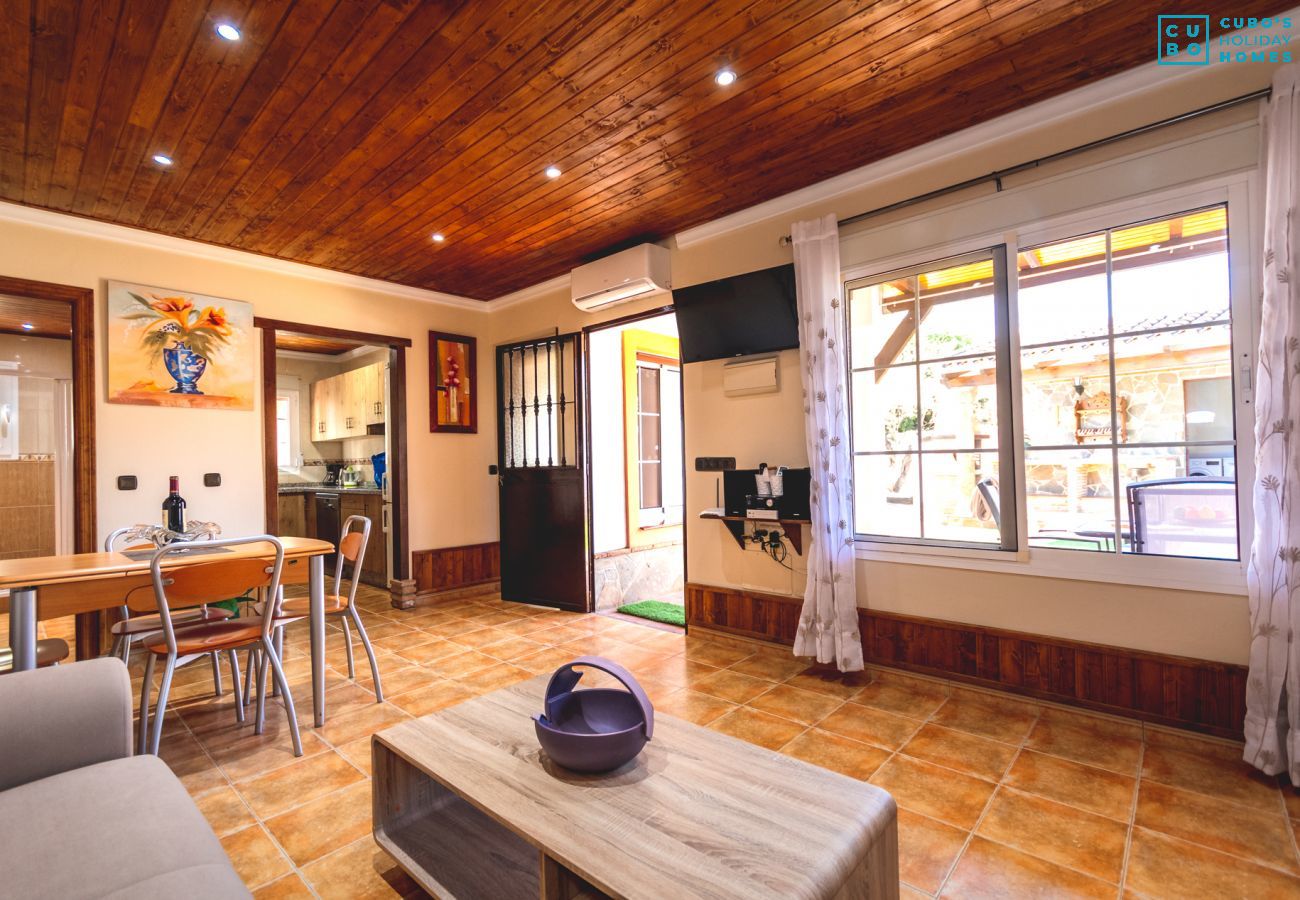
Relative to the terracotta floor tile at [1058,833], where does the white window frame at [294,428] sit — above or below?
above

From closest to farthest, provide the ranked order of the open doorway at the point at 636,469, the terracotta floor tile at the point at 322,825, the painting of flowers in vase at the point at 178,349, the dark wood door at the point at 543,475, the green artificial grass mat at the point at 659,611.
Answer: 1. the terracotta floor tile at the point at 322,825
2. the painting of flowers in vase at the point at 178,349
3. the green artificial grass mat at the point at 659,611
4. the dark wood door at the point at 543,475
5. the open doorway at the point at 636,469

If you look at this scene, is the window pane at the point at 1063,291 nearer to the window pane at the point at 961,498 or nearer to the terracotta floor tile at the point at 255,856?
the window pane at the point at 961,498

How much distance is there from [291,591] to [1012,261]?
642 centimetres

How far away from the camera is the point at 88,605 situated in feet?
7.20

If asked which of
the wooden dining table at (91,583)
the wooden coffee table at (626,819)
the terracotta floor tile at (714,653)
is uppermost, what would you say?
the wooden dining table at (91,583)

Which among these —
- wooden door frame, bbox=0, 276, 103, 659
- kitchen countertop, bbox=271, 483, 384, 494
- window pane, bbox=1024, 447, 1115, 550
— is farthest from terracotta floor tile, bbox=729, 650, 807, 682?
kitchen countertop, bbox=271, 483, 384, 494

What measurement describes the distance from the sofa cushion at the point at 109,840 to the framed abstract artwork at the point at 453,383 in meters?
3.94

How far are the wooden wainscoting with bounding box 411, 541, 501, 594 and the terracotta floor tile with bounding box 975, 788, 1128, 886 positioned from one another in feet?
14.2

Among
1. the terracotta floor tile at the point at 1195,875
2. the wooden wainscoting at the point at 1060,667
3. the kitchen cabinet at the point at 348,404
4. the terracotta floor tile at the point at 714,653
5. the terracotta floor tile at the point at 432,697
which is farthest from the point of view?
the kitchen cabinet at the point at 348,404

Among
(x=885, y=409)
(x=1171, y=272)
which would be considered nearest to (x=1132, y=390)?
(x=1171, y=272)

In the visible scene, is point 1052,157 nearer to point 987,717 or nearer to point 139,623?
point 987,717

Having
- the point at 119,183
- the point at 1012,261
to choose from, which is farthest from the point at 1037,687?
the point at 119,183

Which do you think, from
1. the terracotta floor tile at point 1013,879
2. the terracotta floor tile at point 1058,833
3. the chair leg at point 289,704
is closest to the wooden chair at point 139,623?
the chair leg at point 289,704

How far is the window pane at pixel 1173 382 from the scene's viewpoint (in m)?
2.33
